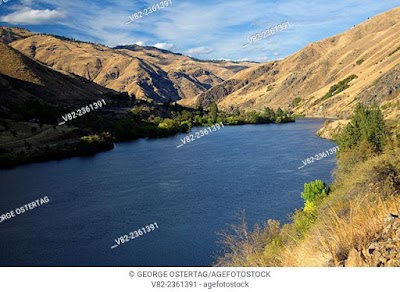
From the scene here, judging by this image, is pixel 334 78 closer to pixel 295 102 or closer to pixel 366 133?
pixel 295 102

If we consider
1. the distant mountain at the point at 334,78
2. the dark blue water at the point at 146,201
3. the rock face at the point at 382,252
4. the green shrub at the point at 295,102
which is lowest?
the dark blue water at the point at 146,201

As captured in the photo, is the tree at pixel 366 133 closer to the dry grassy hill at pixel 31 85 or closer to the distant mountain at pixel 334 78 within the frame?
the distant mountain at pixel 334 78

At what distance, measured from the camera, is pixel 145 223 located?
714 inches

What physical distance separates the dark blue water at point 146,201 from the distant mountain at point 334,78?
20.8 meters

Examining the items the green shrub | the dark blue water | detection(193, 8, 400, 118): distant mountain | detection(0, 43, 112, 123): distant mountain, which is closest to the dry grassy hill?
detection(0, 43, 112, 123): distant mountain

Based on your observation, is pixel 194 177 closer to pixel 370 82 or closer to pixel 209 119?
pixel 209 119

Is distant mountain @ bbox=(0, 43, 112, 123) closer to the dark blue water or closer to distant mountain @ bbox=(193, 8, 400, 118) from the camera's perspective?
the dark blue water

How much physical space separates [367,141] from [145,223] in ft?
43.0

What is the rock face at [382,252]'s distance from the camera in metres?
3.29

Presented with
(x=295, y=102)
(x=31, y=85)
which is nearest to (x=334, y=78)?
(x=295, y=102)

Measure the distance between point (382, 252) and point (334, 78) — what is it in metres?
106

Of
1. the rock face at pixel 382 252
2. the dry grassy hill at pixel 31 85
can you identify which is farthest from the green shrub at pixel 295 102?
the rock face at pixel 382 252

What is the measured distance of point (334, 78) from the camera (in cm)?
10262

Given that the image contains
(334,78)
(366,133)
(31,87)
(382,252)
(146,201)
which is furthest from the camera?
(334,78)
